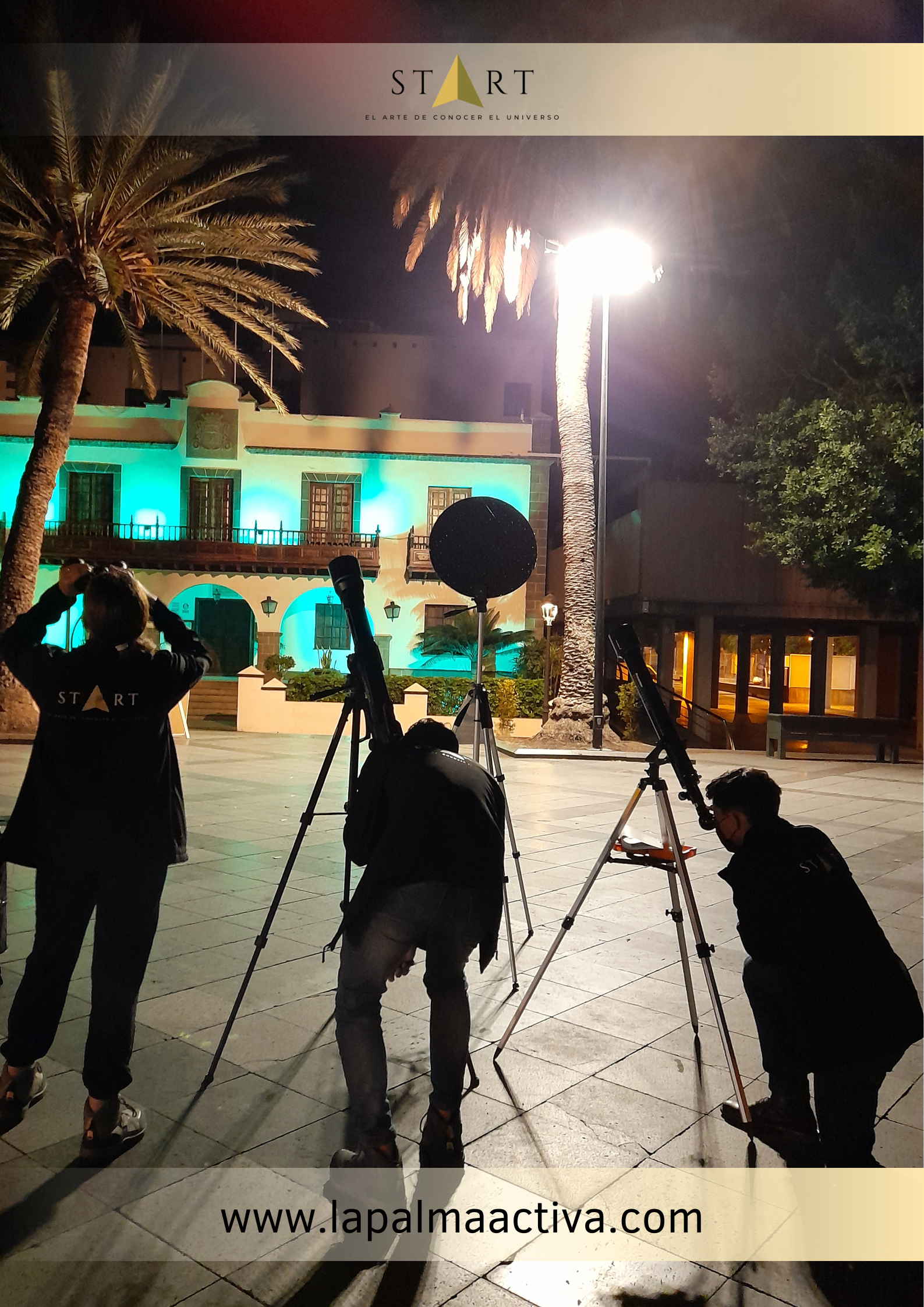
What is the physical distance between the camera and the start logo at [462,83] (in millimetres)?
4207

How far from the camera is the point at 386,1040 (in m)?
4.09

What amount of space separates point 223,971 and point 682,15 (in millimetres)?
6577

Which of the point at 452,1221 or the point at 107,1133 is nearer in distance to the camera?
the point at 452,1221

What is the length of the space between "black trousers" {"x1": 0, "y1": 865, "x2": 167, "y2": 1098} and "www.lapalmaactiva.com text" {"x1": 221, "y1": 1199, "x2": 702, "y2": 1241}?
683mm

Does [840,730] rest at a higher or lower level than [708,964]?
lower

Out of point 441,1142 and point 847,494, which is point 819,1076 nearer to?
point 441,1142

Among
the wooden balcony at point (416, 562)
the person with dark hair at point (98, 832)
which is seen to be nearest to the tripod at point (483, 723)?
the person with dark hair at point (98, 832)

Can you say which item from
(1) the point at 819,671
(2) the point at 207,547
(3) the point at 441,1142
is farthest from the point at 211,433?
(3) the point at 441,1142

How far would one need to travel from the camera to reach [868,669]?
1028 inches

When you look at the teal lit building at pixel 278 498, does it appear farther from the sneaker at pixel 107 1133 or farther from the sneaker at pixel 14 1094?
the sneaker at pixel 107 1133

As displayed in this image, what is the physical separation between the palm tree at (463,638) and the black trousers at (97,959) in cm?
1942

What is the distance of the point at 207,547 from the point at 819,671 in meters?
18.1

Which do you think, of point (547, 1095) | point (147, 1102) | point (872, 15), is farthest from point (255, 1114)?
point (872, 15)

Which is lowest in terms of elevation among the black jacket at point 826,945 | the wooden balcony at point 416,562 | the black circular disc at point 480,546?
the black jacket at point 826,945
